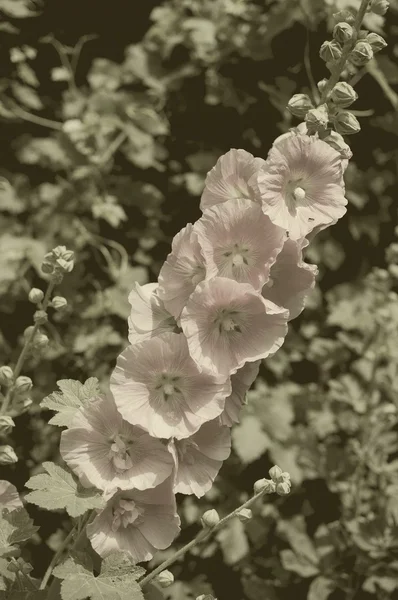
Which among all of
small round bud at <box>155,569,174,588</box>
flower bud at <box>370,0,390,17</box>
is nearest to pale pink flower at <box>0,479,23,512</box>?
small round bud at <box>155,569,174,588</box>

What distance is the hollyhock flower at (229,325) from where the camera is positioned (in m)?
1.21

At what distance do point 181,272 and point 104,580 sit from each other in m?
0.52

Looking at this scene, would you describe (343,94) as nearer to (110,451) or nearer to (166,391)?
(166,391)

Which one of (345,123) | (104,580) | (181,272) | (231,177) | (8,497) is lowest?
(8,497)

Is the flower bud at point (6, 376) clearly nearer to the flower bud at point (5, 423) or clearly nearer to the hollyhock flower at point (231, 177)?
the flower bud at point (5, 423)

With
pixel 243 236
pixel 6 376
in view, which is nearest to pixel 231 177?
pixel 243 236

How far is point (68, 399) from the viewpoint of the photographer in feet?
4.43

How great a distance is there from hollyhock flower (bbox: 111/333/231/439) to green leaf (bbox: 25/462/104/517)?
0.48 ft

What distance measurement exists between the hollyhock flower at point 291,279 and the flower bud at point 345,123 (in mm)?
209

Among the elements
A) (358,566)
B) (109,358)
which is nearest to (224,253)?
(109,358)

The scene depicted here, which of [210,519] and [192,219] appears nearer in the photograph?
[210,519]

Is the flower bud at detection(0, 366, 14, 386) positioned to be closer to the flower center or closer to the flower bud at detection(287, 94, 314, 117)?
the flower center

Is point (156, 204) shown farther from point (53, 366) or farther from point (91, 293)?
point (53, 366)

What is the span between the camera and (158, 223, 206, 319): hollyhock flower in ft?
4.11
